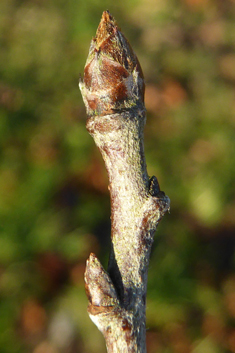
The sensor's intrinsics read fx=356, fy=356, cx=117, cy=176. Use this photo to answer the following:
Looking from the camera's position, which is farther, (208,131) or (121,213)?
(208,131)

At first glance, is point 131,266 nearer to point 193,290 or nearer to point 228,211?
point 193,290

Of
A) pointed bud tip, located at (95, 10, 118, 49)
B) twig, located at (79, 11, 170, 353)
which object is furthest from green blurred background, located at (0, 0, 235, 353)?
pointed bud tip, located at (95, 10, 118, 49)

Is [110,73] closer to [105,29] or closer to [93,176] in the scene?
[105,29]

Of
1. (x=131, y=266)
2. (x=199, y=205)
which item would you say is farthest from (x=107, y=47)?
(x=199, y=205)

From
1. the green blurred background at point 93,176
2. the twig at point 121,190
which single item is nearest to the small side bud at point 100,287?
the twig at point 121,190

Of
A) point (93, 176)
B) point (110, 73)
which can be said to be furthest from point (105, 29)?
point (93, 176)

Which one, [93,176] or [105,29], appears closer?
[105,29]
